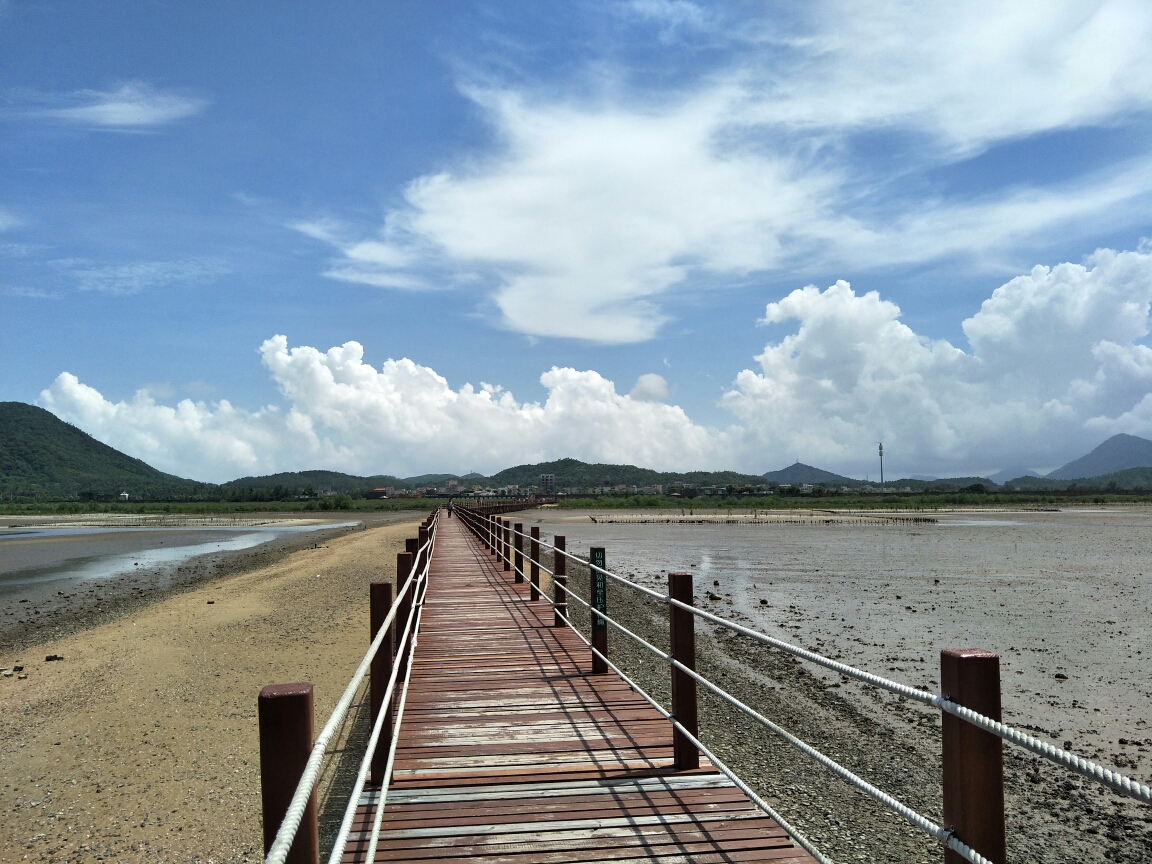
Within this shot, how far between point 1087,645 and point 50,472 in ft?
713

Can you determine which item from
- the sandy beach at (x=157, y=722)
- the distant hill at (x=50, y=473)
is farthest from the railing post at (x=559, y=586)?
the distant hill at (x=50, y=473)

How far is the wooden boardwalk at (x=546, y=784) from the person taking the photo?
3.52 meters

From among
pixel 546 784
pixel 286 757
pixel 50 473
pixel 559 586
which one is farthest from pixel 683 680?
pixel 50 473

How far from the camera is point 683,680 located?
450 cm

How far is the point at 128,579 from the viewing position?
2541 cm

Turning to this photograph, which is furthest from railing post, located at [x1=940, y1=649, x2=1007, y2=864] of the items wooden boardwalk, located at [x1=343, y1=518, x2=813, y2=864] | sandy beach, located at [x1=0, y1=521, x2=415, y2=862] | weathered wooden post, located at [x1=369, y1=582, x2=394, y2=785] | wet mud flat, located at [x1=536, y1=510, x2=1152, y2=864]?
sandy beach, located at [x1=0, y1=521, x2=415, y2=862]

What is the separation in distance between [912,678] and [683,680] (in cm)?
780

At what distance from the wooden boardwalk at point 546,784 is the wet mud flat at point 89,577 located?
12.6 meters

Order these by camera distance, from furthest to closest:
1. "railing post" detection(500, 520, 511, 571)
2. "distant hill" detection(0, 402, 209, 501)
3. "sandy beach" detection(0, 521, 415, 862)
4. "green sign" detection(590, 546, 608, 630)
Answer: "distant hill" detection(0, 402, 209, 501), "railing post" detection(500, 520, 511, 571), "green sign" detection(590, 546, 608, 630), "sandy beach" detection(0, 521, 415, 862)

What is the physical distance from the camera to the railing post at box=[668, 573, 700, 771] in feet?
14.6

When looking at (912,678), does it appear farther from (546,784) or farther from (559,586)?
(546,784)

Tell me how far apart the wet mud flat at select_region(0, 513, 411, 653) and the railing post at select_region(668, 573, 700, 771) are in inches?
575

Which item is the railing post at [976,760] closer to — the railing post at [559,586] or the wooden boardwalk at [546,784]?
the wooden boardwalk at [546,784]

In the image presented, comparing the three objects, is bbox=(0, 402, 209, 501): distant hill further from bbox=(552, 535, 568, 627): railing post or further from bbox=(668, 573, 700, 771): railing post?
bbox=(668, 573, 700, 771): railing post
